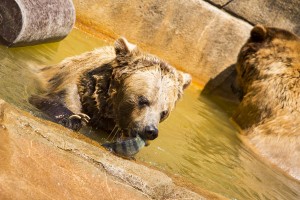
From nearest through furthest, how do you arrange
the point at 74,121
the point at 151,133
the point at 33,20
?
the point at 151,133 → the point at 74,121 → the point at 33,20

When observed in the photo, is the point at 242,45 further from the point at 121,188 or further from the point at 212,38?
the point at 121,188

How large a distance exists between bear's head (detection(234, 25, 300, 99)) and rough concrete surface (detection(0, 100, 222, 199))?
5158 millimetres

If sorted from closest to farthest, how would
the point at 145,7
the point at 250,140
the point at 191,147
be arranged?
the point at 191,147 → the point at 250,140 → the point at 145,7

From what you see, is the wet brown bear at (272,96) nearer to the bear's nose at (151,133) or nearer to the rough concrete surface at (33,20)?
the rough concrete surface at (33,20)

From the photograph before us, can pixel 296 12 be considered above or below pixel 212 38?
above

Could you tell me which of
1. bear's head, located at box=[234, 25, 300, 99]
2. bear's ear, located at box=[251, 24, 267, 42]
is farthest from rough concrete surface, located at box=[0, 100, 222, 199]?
bear's ear, located at box=[251, 24, 267, 42]

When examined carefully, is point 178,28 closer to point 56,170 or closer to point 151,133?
point 151,133

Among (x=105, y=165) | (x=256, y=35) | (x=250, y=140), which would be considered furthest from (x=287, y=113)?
(x=105, y=165)

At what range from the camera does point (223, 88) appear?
10000mm

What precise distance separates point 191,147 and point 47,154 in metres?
3.13

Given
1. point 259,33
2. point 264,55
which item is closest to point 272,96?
point 264,55

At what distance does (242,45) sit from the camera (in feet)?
32.2

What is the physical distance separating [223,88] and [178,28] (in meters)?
1.30

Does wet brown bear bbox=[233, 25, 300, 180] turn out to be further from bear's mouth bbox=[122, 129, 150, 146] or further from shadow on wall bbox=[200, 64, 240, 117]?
bear's mouth bbox=[122, 129, 150, 146]
